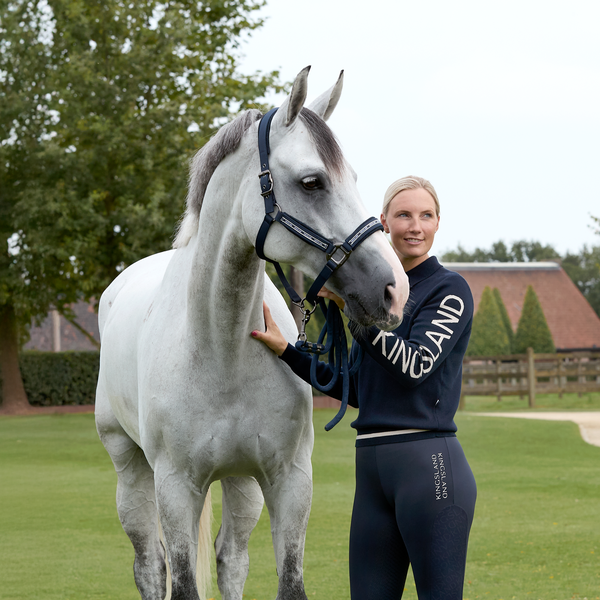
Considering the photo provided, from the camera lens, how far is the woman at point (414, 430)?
245 centimetres

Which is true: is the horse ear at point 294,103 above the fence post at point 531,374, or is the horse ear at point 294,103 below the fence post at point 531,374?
above

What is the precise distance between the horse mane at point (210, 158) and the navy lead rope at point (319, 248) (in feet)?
0.44

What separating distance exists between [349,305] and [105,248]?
625 inches

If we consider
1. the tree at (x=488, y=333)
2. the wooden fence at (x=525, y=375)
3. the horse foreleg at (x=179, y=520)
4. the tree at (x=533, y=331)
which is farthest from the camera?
the tree at (x=533, y=331)

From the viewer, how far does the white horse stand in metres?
2.26

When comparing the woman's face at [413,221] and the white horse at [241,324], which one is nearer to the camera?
the white horse at [241,324]

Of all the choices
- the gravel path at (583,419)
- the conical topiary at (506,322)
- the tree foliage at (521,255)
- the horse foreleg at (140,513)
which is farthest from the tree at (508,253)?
the horse foreleg at (140,513)

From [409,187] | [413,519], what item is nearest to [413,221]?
[409,187]

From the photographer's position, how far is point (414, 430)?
2.55 meters

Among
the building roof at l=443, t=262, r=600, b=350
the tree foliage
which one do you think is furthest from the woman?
the tree foliage

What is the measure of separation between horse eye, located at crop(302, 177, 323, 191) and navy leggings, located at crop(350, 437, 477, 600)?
941 millimetres

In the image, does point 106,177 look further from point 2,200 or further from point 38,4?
point 38,4

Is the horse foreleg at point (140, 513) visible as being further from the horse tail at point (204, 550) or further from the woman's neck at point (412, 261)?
the woman's neck at point (412, 261)

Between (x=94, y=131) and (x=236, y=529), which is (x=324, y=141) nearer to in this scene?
(x=236, y=529)
